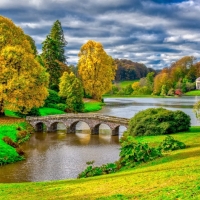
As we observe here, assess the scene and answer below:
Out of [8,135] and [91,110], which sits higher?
[91,110]

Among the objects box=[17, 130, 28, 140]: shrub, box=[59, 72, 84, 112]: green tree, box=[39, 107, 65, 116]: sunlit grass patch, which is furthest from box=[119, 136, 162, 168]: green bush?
box=[59, 72, 84, 112]: green tree

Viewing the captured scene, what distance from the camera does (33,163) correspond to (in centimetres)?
3462

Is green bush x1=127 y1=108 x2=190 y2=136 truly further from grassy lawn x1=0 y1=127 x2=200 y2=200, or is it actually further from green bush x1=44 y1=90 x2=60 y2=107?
green bush x1=44 y1=90 x2=60 y2=107

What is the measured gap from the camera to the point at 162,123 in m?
42.2

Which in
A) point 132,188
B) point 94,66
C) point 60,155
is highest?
point 94,66

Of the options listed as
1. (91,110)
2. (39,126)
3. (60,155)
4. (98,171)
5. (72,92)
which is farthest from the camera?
(91,110)

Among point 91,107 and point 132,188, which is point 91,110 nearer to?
point 91,107

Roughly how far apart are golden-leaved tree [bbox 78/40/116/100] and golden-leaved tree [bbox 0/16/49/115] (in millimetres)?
35238

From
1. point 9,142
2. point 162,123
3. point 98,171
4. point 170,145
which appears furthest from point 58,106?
point 98,171

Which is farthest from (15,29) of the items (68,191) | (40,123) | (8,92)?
(68,191)

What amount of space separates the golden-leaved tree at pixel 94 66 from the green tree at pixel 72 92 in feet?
49.3

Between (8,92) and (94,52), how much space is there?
1668 inches

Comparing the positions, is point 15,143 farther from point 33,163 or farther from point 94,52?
point 94,52

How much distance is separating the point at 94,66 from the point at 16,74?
41.0 m
